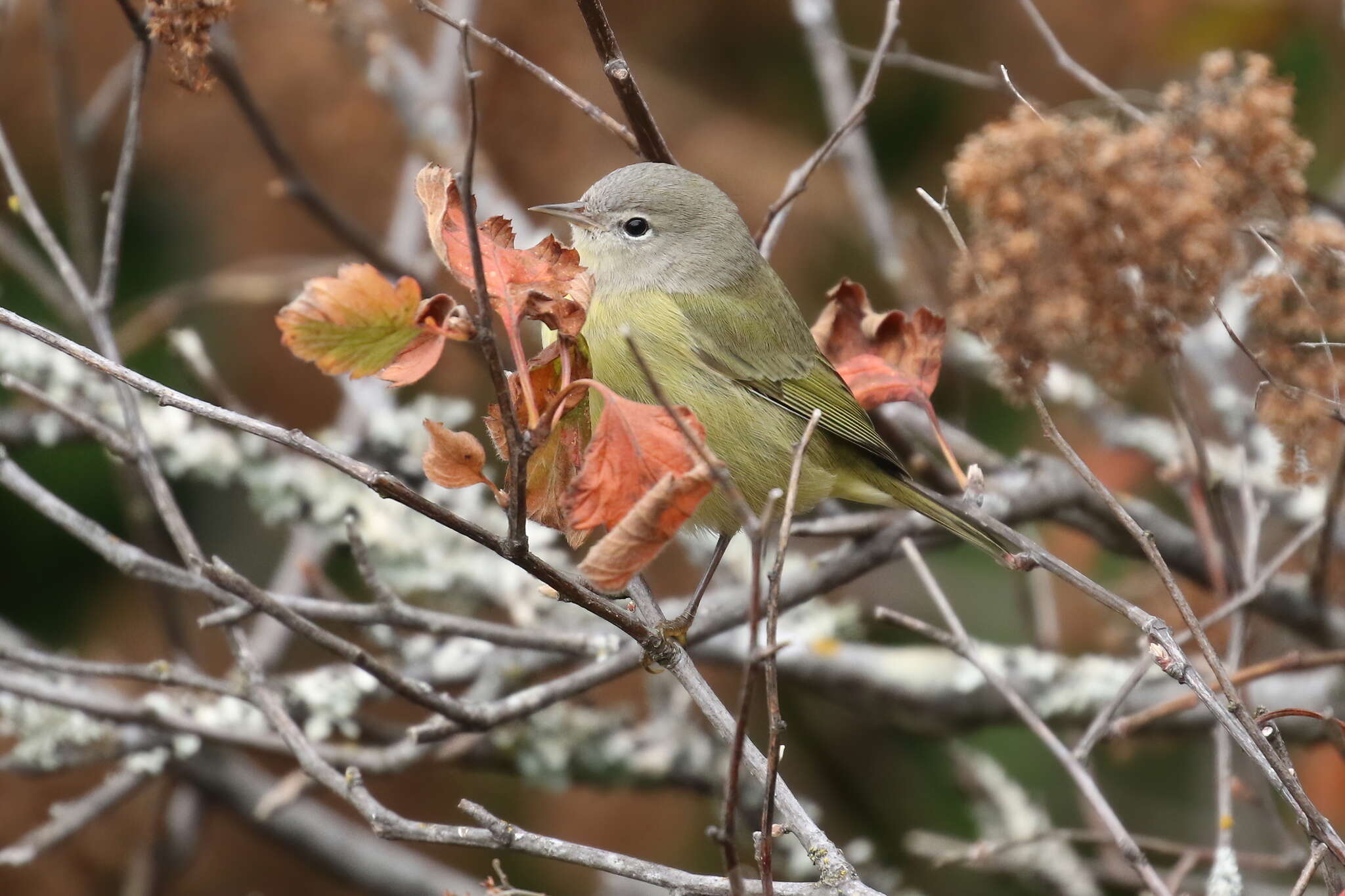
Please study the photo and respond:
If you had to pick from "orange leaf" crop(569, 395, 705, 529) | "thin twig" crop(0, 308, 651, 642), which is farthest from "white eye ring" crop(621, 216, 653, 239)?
"thin twig" crop(0, 308, 651, 642)

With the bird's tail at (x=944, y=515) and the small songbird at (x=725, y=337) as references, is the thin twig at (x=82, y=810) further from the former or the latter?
the bird's tail at (x=944, y=515)

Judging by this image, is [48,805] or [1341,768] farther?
[1341,768]

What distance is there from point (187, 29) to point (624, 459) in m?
1.05

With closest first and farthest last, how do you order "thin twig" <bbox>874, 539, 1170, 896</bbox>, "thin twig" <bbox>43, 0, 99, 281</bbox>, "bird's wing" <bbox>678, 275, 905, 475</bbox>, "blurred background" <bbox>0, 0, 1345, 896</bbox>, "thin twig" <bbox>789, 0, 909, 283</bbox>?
"thin twig" <bbox>874, 539, 1170, 896</bbox> → "bird's wing" <bbox>678, 275, 905, 475</bbox> → "thin twig" <bbox>43, 0, 99, 281</bbox> → "thin twig" <bbox>789, 0, 909, 283</bbox> → "blurred background" <bbox>0, 0, 1345, 896</bbox>

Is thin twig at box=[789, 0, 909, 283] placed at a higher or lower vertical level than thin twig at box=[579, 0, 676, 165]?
higher

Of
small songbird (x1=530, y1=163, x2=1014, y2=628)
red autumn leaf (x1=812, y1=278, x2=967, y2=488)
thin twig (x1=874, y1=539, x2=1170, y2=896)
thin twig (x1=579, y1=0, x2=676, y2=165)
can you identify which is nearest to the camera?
thin twig (x1=874, y1=539, x2=1170, y2=896)

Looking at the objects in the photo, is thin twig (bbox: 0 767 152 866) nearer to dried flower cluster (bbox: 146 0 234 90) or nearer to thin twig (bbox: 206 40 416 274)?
thin twig (bbox: 206 40 416 274)

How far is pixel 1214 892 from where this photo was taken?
6.84 ft

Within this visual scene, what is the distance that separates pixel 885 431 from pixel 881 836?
2.09 metres

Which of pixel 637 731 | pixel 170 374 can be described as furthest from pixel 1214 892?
pixel 170 374

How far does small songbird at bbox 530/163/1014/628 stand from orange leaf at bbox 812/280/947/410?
41cm

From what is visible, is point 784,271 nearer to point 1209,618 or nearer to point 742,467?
point 742,467

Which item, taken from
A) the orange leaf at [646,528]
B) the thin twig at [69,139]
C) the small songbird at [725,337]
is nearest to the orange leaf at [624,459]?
the orange leaf at [646,528]

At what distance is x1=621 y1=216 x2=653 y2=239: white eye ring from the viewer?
10.0 ft
